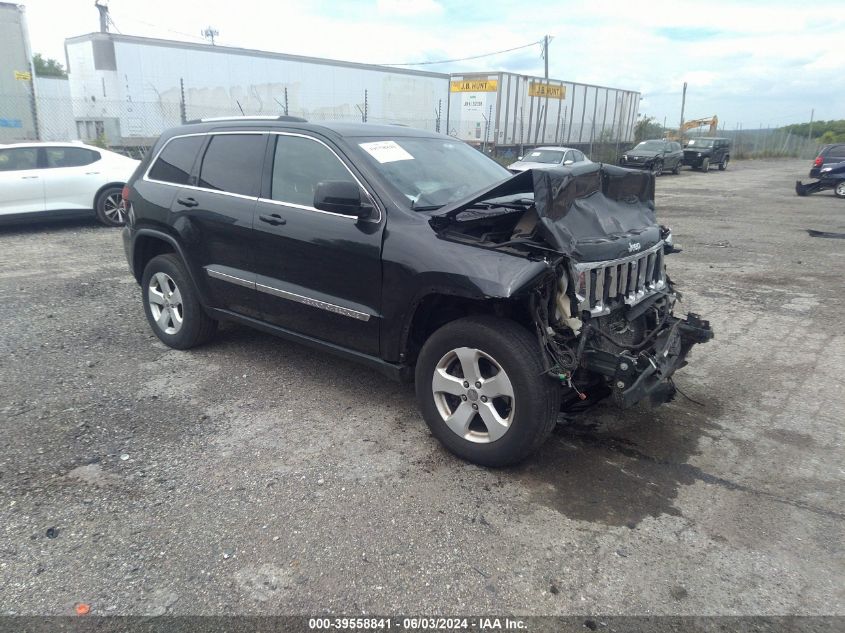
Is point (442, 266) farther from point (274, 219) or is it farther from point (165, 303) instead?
point (165, 303)

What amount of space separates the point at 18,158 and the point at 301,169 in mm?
8650

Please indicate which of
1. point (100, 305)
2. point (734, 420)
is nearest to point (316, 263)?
point (734, 420)

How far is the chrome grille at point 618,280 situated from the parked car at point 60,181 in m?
10.2

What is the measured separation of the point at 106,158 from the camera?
1124 centimetres

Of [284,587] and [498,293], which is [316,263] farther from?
[284,587]

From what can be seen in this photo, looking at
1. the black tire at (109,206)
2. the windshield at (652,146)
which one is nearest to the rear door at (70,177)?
the black tire at (109,206)

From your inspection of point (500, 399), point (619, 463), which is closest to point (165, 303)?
point (500, 399)

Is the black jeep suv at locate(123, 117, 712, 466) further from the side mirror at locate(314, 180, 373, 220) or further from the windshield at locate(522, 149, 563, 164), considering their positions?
the windshield at locate(522, 149, 563, 164)

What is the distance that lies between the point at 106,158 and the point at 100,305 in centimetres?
584

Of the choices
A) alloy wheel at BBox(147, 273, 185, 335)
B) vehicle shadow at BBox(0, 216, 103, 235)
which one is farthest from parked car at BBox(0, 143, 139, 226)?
alloy wheel at BBox(147, 273, 185, 335)

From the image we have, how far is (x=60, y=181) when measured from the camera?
10.7 meters

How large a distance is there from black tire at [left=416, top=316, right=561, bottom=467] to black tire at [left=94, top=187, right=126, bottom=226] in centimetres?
958

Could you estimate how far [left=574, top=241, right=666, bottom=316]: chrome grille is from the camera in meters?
3.33

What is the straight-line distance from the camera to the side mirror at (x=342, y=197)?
367 centimetres
